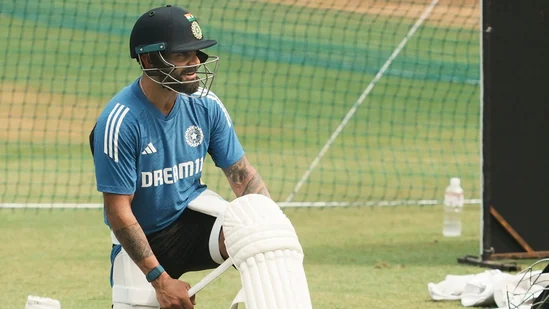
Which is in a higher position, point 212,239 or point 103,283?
point 212,239

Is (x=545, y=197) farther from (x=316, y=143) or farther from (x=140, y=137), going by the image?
(x=316, y=143)

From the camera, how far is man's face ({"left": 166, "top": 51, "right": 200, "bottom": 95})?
18.9 ft

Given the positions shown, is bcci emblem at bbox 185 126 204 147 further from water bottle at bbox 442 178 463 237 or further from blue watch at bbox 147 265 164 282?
water bottle at bbox 442 178 463 237

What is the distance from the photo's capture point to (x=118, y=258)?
20.1 feet

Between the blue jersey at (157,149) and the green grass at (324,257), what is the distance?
1.78 m

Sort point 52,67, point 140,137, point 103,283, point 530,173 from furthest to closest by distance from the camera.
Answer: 1. point 52,67
2. point 530,173
3. point 103,283
4. point 140,137

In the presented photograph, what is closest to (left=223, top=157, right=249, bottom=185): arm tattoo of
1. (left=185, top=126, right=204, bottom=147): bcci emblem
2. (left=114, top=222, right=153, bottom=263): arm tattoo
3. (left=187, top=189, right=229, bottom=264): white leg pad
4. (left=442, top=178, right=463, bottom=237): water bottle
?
(left=187, top=189, right=229, bottom=264): white leg pad

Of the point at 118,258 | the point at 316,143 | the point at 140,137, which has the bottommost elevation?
the point at 316,143

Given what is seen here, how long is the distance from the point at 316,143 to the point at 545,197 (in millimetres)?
6174

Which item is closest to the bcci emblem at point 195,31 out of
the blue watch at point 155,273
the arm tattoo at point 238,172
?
the arm tattoo at point 238,172

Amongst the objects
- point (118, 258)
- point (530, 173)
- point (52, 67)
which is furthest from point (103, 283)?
point (52, 67)

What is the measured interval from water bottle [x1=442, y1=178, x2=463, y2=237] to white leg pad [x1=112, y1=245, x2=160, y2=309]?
16.1ft

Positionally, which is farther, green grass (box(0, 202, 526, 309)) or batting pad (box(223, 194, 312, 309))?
green grass (box(0, 202, 526, 309))

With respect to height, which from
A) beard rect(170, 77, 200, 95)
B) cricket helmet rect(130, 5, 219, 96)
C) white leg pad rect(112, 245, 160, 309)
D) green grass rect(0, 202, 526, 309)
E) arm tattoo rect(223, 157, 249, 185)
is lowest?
green grass rect(0, 202, 526, 309)
